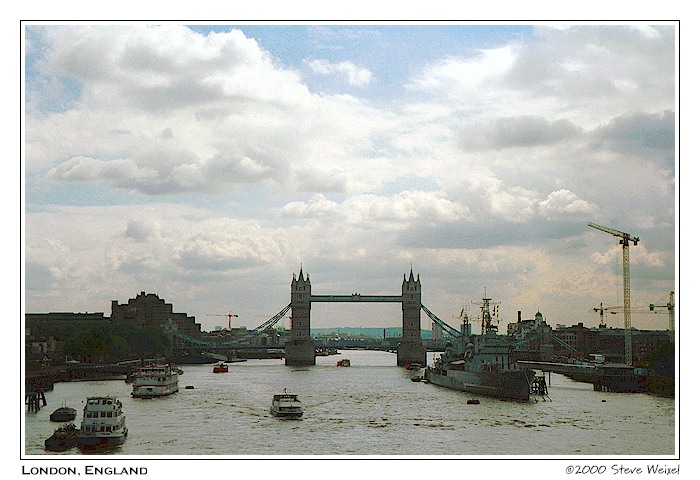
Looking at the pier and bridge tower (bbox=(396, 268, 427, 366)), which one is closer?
→ the pier

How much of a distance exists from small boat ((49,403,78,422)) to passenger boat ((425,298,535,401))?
16.1 metres

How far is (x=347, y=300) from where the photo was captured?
228 feet

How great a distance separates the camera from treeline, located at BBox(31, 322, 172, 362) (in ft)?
148

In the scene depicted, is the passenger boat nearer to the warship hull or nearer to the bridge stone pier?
the warship hull

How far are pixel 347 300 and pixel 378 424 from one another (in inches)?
1787

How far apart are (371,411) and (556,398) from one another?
987cm

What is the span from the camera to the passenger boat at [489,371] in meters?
33.8

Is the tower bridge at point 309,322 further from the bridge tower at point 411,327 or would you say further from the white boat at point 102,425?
the white boat at point 102,425

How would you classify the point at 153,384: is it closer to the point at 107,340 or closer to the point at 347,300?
the point at 107,340

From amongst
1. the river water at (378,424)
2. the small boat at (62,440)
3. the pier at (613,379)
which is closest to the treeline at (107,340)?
the river water at (378,424)

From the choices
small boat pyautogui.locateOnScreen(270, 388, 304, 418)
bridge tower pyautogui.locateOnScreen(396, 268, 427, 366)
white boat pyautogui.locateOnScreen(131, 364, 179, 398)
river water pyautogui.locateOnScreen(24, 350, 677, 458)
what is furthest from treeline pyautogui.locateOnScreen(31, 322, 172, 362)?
bridge tower pyautogui.locateOnScreen(396, 268, 427, 366)
